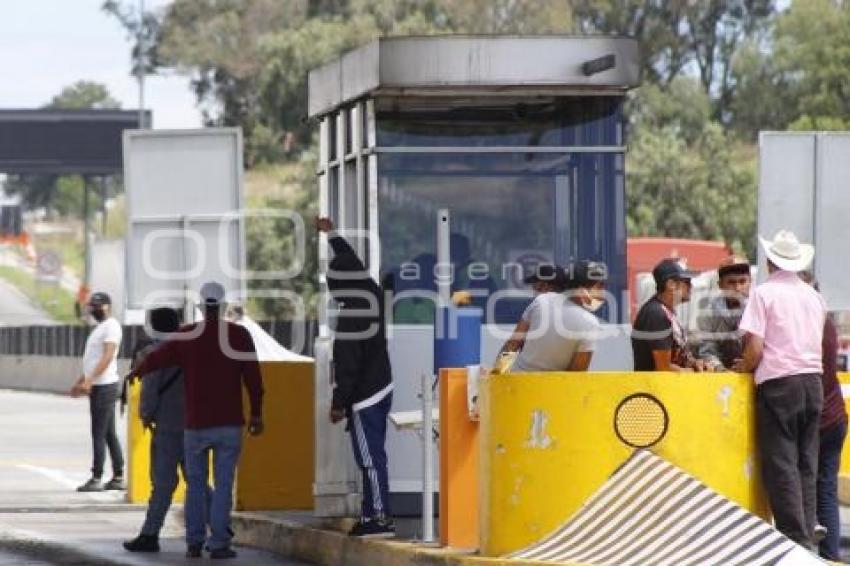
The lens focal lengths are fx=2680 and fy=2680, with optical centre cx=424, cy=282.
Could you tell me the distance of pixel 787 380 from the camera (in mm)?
14242

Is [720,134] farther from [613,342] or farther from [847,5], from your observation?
[613,342]

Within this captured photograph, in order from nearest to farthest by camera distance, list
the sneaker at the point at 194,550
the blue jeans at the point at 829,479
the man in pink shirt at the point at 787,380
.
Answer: the man in pink shirt at the point at 787,380, the blue jeans at the point at 829,479, the sneaker at the point at 194,550

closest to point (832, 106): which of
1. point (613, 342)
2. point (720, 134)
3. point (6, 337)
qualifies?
point (720, 134)

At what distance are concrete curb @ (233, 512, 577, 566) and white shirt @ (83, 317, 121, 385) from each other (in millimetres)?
4997

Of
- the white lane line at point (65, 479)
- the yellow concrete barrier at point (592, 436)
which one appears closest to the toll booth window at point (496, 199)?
the yellow concrete barrier at point (592, 436)

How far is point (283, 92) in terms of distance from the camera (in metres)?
95.6

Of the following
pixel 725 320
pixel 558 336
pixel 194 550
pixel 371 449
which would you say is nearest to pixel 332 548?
pixel 371 449

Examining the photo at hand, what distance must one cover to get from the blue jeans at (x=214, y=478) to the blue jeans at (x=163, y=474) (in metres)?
0.48

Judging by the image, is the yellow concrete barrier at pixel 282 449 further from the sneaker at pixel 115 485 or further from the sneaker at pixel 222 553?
the sneaker at pixel 115 485

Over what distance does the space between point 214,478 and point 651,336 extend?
387 cm

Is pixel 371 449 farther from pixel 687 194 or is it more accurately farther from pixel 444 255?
pixel 687 194

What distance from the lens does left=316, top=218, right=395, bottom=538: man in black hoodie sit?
16844 mm

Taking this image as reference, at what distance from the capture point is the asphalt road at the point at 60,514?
712 inches

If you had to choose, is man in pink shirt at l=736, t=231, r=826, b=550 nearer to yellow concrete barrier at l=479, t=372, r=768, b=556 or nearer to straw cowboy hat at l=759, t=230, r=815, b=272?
straw cowboy hat at l=759, t=230, r=815, b=272
